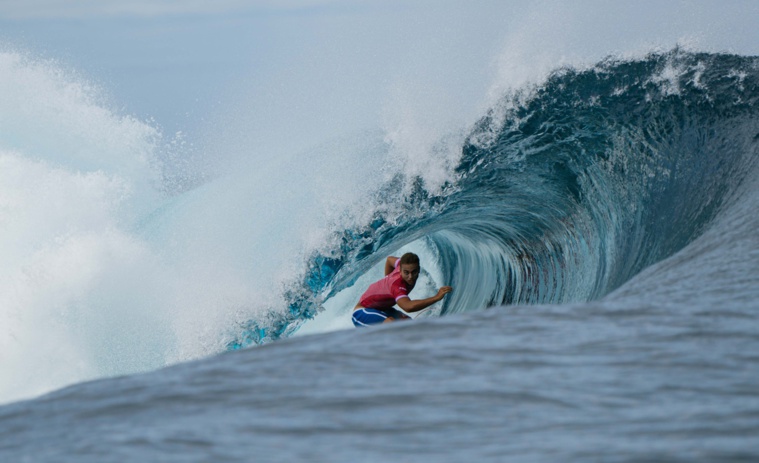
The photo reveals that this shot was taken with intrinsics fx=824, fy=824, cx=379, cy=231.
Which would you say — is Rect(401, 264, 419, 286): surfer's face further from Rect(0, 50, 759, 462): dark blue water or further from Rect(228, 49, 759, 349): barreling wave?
Rect(0, 50, 759, 462): dark blue water

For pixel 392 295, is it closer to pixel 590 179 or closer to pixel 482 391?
pixel 590 179

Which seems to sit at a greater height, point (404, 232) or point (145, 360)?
point (404, 232)

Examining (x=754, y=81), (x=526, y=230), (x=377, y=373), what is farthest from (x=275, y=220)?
(x=377, y=373)

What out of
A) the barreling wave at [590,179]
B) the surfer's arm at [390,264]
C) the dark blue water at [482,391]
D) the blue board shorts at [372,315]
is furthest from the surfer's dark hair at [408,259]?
the dark blue water at [482,391]

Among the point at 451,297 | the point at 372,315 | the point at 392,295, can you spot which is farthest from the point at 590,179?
the point at 451,297

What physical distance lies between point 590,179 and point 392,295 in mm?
2154

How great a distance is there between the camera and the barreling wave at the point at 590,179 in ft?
19.3

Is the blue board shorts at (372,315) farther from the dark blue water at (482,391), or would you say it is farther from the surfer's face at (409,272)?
the dark blue water at (482,391)

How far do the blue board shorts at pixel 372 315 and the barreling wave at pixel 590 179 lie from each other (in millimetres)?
1482

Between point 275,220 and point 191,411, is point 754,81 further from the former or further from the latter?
point 191,411

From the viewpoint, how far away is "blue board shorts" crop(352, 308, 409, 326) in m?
6.33

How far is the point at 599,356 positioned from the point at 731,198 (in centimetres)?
355

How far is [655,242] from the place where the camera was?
5664 mm

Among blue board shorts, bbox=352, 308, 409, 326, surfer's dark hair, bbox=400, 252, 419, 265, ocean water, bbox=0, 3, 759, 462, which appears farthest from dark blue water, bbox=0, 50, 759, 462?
blue board shorts, bbox=352, 308, 409, 326
